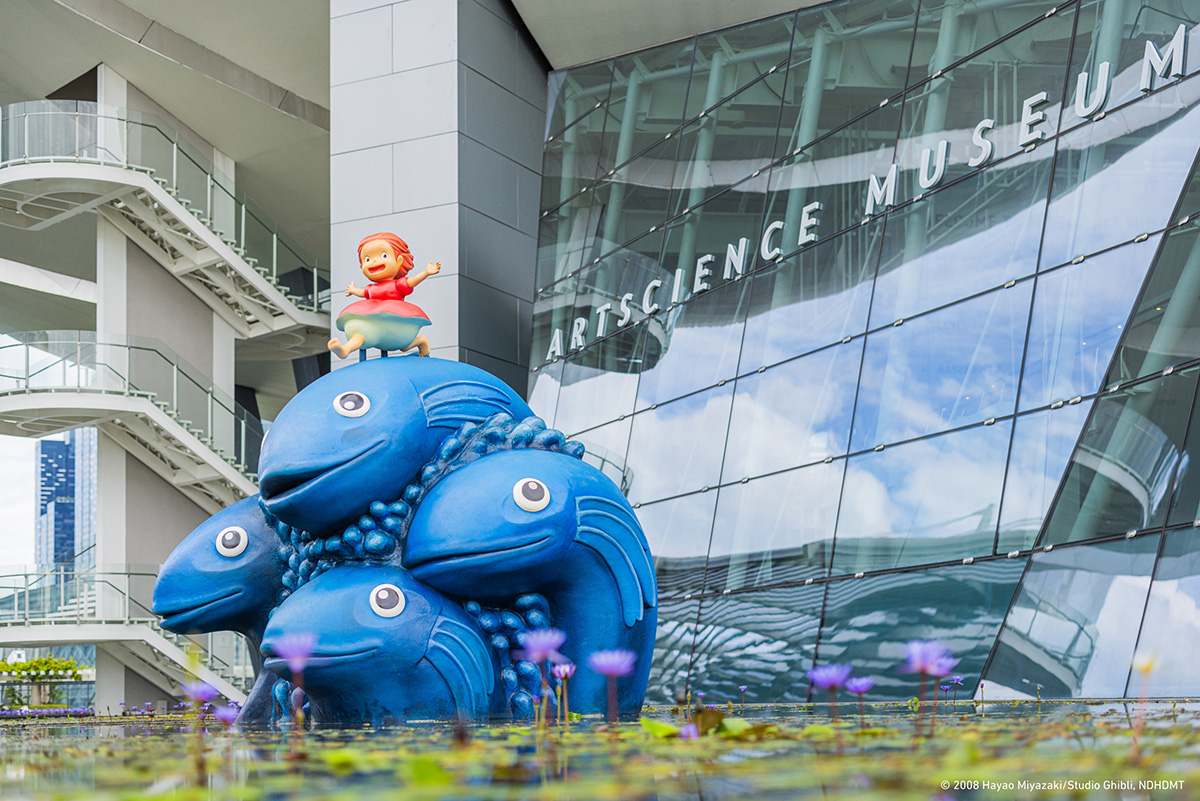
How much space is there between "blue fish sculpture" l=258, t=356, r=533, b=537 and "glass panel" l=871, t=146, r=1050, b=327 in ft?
20.5

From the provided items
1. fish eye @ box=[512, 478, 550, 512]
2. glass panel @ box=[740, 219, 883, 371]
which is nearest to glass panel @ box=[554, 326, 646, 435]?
glass panel @ box=[740, 219, 883, 371]

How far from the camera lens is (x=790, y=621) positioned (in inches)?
446

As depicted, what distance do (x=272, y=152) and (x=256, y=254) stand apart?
291 centimetres

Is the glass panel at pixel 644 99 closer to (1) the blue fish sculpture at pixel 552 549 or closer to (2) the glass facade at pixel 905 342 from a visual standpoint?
(2) the glass facade at pixel 905 342

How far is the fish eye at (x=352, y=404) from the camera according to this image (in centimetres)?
591

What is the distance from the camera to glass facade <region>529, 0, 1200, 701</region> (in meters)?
8.87

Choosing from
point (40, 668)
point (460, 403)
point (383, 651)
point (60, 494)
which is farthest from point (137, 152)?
point (60, 494)

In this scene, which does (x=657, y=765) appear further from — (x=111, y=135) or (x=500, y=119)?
(x=111, y=135)

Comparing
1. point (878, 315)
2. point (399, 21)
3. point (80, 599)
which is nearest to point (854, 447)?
point (878, 315)

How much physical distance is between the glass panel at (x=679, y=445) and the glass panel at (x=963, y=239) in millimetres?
2297

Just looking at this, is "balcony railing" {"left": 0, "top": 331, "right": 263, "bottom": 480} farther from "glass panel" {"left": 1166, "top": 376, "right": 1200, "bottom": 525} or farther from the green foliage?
"glass panel" {"left": 1166, "top": 376, "right": 1200, "bottom": 525}

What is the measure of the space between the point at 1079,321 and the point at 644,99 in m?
7.91

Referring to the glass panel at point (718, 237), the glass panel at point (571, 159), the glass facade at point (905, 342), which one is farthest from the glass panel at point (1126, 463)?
the glass panel at point (571, 159)

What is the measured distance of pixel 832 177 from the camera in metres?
12.8
